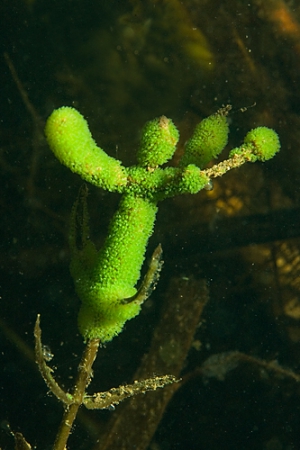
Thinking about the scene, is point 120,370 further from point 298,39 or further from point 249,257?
point 298,39

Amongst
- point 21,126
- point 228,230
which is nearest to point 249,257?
point 228,230

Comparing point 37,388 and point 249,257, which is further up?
point 249,257

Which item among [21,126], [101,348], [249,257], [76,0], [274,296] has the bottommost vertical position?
[101,348]

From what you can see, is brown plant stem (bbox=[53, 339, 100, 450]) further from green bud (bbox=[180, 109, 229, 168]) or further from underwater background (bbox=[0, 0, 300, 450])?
underwater background (bbox=[0, 0, 300, 450])

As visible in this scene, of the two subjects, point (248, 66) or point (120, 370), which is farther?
point (120, 370)

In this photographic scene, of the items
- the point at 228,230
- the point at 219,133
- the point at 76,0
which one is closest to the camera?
the point at 219,133

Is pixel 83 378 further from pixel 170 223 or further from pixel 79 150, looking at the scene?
pixel 170 223

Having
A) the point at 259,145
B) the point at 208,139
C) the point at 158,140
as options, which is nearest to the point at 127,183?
the point at 158,140
